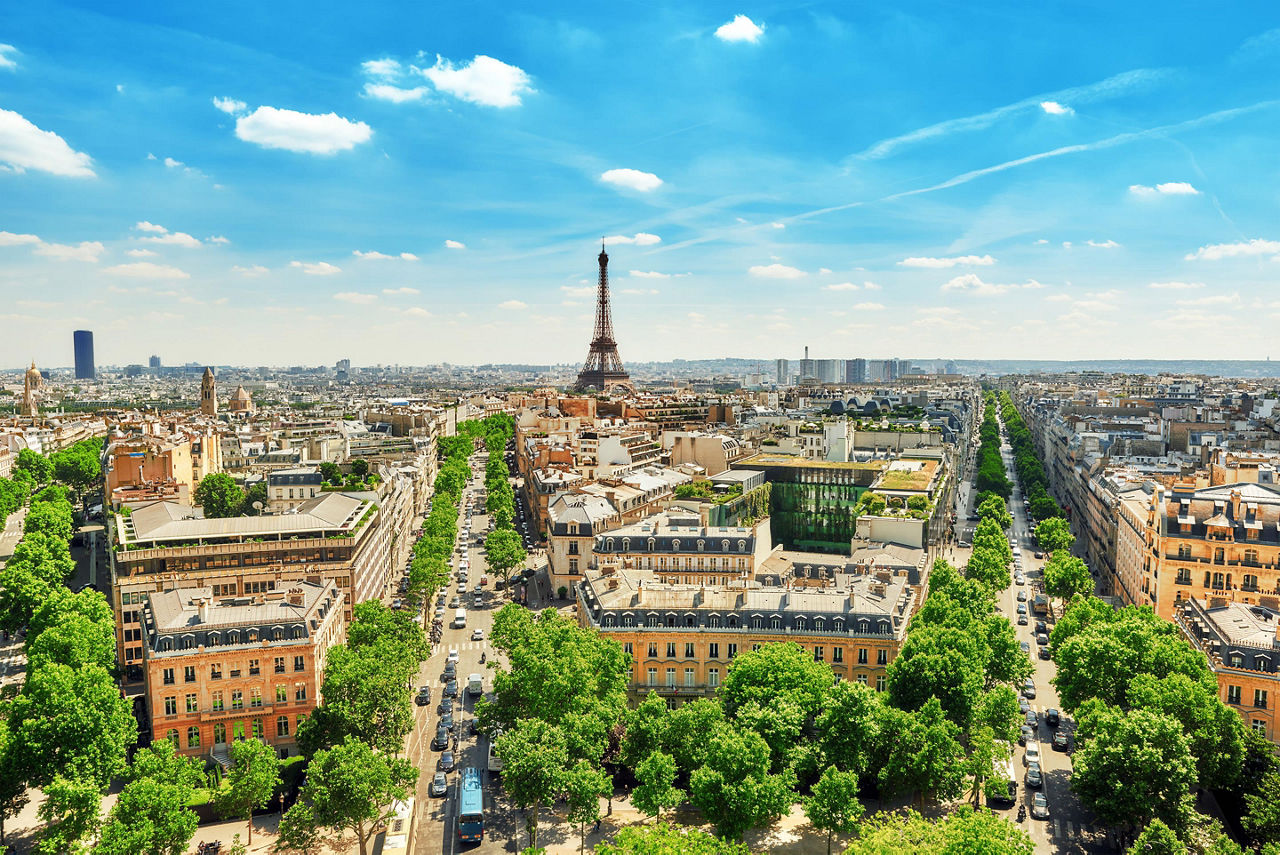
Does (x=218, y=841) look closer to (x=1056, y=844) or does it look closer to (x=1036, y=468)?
(x=1056, y=844)

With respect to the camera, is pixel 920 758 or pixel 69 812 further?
pixel 920 758

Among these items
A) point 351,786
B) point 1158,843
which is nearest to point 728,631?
point 351,786

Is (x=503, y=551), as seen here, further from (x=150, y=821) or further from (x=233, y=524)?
(x=150, y=821)

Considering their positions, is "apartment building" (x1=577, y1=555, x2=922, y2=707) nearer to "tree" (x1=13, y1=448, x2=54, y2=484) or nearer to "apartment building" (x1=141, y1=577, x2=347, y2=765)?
"apartment building" (x1=141, y1=577, x2=347, y2=765)

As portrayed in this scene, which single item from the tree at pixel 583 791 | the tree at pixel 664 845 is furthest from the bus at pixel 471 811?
the tree at pixel 664 845

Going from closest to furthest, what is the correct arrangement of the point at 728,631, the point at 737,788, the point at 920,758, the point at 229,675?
the point at 737,788 < the point at 920,758 < the point at 229,675 < the point at 728,631

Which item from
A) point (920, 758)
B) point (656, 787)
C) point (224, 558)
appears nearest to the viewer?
point (656, 787)
